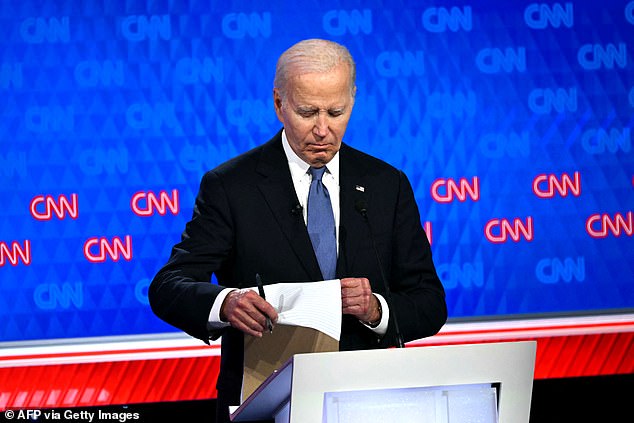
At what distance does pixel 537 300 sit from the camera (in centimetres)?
384

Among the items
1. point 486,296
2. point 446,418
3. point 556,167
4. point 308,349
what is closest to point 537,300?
point 486,296

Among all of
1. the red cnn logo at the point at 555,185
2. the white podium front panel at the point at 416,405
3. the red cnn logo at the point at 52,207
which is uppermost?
the red cnn logo at the point at 555,185

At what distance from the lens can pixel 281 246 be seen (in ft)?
7.60

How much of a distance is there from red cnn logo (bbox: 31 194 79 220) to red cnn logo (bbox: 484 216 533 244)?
1.51 meters

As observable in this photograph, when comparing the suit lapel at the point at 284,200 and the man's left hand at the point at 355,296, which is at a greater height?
the suit lapel at the point at 284,200

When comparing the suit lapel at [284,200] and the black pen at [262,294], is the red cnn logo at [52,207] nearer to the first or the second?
the suit lapel at [284,200]

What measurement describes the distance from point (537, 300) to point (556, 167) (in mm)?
506

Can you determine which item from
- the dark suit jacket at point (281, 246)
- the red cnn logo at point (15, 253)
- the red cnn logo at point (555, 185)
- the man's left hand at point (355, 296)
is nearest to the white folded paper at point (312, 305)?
the man's left hand at point (355, 296)

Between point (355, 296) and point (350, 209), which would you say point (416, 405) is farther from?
point (350, 209)

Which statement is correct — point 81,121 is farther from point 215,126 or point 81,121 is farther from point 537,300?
point 537,300

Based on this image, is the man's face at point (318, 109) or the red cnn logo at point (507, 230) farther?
the red cnn logo at point (507, 230)

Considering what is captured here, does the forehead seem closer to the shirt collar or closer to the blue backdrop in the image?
the shirt collar

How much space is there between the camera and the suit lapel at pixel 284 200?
2.30 meters

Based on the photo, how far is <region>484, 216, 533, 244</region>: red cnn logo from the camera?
381cm
